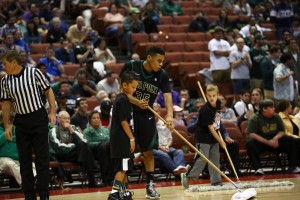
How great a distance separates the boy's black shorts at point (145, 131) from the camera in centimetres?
953

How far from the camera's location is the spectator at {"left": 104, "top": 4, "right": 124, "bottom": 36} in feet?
60.9

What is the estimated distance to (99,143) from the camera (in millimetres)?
12297

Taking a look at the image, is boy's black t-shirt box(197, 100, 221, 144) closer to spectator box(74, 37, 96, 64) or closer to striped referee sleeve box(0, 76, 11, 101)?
striped referee sleeve box(0, 76, 11, 101)

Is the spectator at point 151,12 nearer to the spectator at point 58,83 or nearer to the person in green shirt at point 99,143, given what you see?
the spectator at point 58,83

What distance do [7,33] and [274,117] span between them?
600 cm

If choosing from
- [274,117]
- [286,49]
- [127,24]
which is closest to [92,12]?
[127,24]

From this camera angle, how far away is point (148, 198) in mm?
9453

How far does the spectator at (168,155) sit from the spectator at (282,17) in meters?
8.17

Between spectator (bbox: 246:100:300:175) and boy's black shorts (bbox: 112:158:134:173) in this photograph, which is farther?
spectator (bbox: 246:100:300:175)

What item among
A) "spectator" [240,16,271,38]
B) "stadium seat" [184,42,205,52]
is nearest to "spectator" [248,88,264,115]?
"stadium seat" [184,42,205,52]

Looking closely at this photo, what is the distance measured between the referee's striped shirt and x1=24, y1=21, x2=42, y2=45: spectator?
8.06 meters

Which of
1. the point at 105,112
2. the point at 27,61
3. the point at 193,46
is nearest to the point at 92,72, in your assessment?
the point at 27,61

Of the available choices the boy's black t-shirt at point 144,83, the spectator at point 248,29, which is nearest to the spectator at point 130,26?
the spectator at point 248,29

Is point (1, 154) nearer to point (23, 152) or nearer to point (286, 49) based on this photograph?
point (23, 152)
